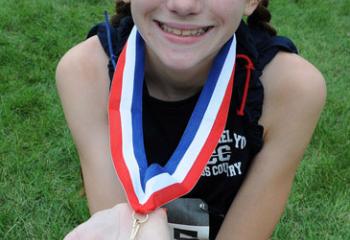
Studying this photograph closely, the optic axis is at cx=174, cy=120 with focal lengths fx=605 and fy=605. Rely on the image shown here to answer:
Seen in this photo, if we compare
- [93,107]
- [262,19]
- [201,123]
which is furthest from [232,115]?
[93,107]

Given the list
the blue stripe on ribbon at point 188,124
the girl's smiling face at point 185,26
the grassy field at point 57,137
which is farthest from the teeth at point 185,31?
the grassy field at point 57,137

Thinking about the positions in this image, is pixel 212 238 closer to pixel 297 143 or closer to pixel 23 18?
pixel 297 143

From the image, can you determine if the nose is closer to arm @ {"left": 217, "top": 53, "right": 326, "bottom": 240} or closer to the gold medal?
arm @ {"left": 217, "top": 53, "right": 326, "bottom": 240}

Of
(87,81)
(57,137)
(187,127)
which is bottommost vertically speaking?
(57,137)

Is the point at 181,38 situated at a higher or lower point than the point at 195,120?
higher

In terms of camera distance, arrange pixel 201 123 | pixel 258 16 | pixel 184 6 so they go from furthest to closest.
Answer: pixel 258 16
pixel 201 123
pixel 184 6

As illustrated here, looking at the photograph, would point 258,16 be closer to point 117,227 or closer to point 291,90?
point 291,90

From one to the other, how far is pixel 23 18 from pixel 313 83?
2649mm

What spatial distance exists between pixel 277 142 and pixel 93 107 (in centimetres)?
53

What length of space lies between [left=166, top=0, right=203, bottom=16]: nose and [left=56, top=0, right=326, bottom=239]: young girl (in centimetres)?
13

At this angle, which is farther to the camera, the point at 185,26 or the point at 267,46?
the point at 267,46

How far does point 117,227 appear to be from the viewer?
1.41 meters

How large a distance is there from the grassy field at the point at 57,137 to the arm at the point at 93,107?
85 centimetres

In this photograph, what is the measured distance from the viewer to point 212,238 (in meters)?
1.97
